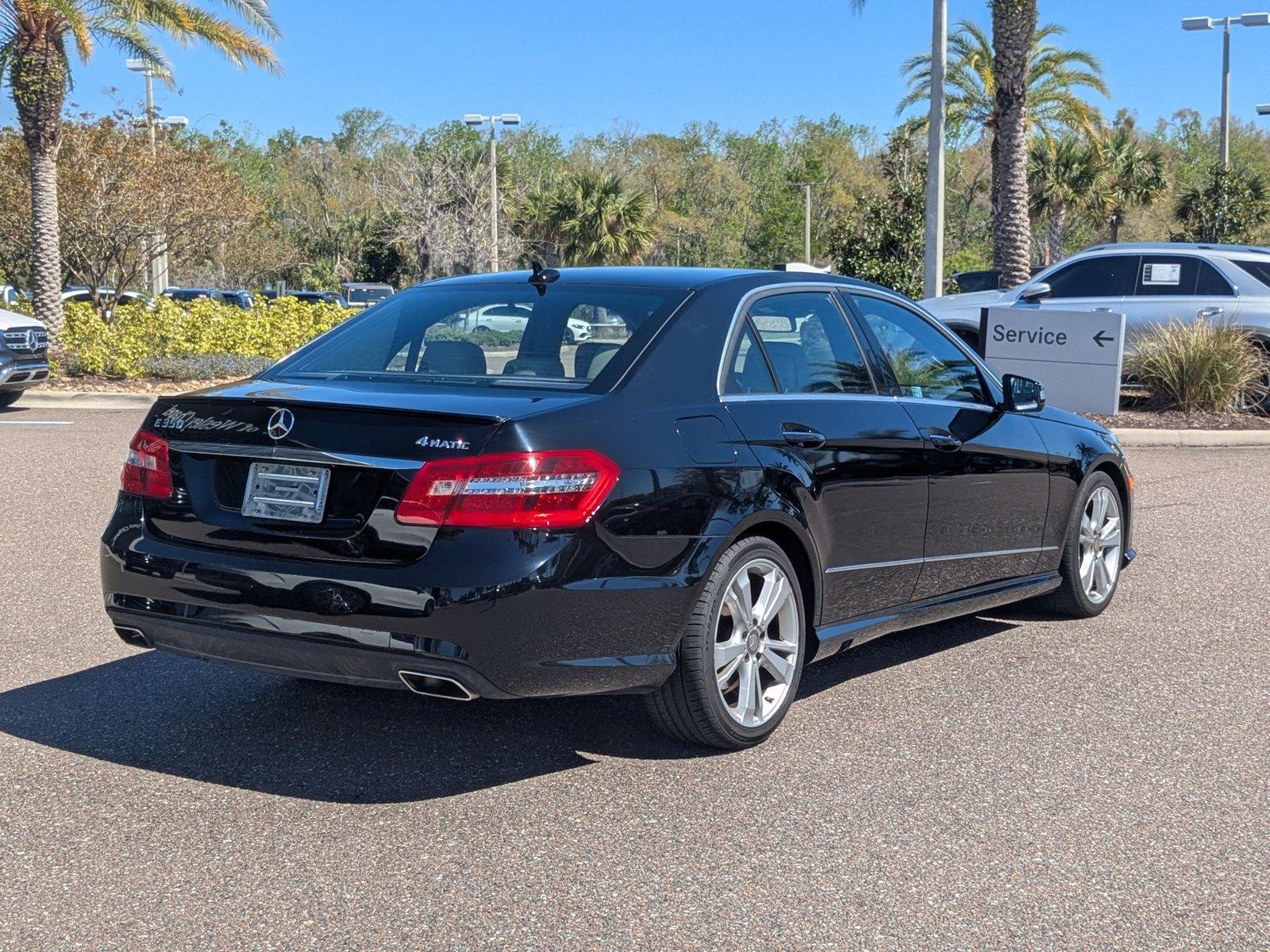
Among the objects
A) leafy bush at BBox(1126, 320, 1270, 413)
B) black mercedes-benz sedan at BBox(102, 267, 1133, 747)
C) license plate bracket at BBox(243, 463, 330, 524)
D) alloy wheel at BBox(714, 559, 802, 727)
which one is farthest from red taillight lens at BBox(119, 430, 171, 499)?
leafy bush at BBox(1126, 320, 1270, 413)

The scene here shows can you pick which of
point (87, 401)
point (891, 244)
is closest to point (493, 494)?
point (87, 401)

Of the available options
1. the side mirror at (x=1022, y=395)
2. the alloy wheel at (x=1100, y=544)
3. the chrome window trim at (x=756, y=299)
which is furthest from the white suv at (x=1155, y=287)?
the chrome window trim at (x=756, y=299)

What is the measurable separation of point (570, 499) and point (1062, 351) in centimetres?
1321

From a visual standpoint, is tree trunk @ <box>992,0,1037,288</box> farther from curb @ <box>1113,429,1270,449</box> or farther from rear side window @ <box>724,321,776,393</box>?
rear side window @ <box>724,321,776,393</box>

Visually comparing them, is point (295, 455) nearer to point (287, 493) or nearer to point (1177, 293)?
point (287, 493)

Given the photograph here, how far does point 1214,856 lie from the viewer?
13.1 feet

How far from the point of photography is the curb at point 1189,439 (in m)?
15.3

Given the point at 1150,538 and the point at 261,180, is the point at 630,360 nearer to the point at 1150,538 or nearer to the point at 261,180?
the point at 1150,538

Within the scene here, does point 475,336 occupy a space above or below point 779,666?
above

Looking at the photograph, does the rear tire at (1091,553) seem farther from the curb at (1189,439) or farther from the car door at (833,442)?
the curb at (1189,439)

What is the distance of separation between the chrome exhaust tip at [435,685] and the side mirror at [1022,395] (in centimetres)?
310

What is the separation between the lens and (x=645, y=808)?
14.2 ft

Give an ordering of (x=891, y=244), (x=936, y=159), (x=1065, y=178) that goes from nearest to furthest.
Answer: (x=936, y=159)
(x=891, y=244)
(x=1065, y=178)

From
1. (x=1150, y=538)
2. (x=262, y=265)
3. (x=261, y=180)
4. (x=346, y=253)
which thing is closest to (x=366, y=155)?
(x=261, y=180)
